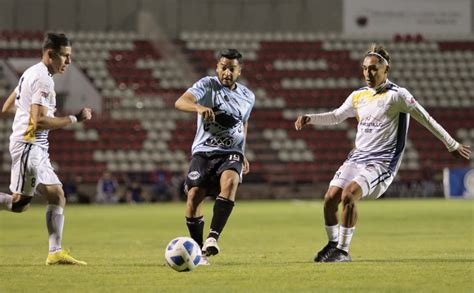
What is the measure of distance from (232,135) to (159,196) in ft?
74.9

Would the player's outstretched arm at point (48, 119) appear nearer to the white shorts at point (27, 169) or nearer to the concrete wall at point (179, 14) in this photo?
the white shorts at point (27, 169)

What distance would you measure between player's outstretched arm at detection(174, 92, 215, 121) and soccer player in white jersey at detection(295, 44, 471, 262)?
1.29m

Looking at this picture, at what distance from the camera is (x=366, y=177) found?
34.8ft

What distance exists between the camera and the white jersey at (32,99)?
10047 millimetres

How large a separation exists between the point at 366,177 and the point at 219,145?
167 cm

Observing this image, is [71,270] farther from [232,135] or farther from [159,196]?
[159,196]

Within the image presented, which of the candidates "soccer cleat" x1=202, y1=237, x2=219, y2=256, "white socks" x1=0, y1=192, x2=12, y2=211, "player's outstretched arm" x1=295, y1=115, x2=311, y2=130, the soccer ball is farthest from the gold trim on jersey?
"white socks" x1=0, y1=192, x2=12, y2=211

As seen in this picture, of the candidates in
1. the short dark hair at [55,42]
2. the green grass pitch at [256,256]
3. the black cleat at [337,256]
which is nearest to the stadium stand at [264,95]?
the green grass pitch at [256,256]

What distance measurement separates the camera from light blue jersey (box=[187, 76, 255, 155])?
10688 millimetres

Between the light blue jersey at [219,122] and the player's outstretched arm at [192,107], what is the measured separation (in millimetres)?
272

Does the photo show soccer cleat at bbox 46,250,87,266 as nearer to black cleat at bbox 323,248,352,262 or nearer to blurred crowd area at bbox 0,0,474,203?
black cleat at bbox 323,248,352,262

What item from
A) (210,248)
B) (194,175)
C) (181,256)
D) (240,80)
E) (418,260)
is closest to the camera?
(181,256)

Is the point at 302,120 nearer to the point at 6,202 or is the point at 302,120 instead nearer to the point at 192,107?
the point at 192,107

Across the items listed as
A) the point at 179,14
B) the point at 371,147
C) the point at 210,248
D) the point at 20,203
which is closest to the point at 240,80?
the point at 179,14
